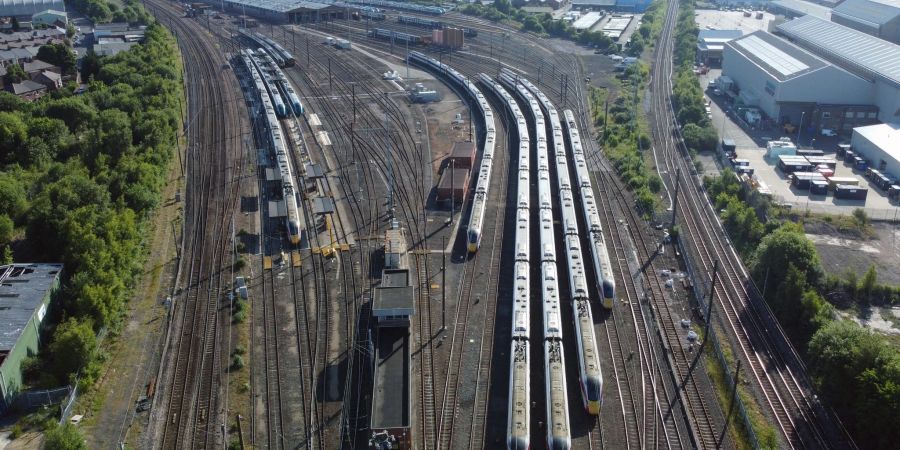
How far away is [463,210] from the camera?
6347 cm

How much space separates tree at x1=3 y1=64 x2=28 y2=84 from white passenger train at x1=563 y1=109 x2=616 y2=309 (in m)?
72.2

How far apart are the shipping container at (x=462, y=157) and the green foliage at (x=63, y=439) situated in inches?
1673

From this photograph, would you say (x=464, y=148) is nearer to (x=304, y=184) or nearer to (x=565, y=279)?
(x=304, y=184)

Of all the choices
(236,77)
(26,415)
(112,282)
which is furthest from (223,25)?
(26,415)

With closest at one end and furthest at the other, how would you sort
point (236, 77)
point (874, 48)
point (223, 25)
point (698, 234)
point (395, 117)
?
point (698, 234), point (395, 117), point (874, 48), point (236, 77), point (223, 25)

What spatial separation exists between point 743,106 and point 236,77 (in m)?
75.0

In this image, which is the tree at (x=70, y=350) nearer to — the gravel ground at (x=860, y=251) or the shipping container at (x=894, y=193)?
the gravel ground at (x=860, y=251)

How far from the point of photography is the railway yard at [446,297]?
37781mm

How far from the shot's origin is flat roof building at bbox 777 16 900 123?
88.4 m

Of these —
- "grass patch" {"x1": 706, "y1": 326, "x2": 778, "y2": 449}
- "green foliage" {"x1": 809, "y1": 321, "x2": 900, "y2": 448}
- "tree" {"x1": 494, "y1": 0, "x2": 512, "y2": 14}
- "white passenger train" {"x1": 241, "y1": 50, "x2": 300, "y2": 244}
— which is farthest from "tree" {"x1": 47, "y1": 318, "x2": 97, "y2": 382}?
"tree" {"x1": 494, "y1": 0, "x2": 512, "y2": 14}

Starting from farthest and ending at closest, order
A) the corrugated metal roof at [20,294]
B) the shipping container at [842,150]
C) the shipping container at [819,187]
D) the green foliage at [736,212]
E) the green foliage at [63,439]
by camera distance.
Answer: the shipping container at [842,150]
the shipping container at [819,187]
the green foliage at [736,212]
the corrugated metal roof at [20,294]
the green foliage at [63,439]

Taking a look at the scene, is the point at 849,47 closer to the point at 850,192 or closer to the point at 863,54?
the point at 863,54

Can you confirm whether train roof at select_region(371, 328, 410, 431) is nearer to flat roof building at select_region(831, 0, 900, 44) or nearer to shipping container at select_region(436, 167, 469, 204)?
shipping container at select_region(436, 167, 469, 204)

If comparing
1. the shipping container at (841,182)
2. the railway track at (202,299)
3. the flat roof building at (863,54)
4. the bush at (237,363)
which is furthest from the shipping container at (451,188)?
the flat roof building at (863,54)
